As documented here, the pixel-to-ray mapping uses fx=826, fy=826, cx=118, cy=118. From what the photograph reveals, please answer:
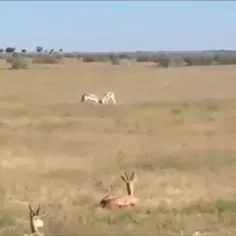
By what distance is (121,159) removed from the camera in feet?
86.5

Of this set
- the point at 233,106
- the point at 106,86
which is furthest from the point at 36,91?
the point at 233,106

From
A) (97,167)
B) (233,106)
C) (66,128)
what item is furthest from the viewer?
(233,106)

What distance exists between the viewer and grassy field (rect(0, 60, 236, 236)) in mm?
16547

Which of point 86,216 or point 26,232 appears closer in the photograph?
point 26,232

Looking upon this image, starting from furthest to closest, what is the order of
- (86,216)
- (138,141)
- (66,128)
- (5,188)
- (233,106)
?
(233,106) → (66,128) → (138,141) → (5,188) → (86,216)

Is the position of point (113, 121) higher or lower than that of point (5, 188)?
higher

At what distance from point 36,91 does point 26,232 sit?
3765cm

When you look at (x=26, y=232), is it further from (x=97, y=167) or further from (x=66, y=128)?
(x=66, y=128)

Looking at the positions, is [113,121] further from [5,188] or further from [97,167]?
[5,188]

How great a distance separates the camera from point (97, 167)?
81.6 ft

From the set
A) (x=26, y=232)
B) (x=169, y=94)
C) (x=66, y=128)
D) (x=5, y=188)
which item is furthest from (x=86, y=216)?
(x=169, y=94)

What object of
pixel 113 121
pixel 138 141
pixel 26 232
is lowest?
pixel 26 232

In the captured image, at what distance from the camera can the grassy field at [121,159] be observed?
16.5 metres

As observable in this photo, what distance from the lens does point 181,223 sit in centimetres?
1583
